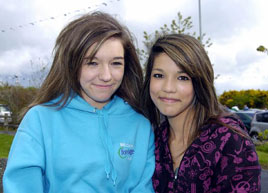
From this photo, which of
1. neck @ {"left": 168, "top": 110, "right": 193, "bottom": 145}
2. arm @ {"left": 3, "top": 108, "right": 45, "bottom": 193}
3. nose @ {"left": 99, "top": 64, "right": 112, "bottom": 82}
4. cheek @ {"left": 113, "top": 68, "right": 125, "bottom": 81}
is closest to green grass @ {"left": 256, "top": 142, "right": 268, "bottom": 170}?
neck @ {"left": 168, "top": 110, "right": 193, "bottom": 145}

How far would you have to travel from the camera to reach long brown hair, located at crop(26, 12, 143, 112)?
206cm

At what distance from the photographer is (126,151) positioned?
2.17 m

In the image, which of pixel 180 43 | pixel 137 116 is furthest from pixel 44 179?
pixel 180 43

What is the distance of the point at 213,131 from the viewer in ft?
6.82

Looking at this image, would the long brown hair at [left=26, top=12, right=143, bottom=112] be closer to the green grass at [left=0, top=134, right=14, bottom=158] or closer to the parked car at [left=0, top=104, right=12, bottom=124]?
the green grass at [left=0, top=134, right=14, bottom=158]

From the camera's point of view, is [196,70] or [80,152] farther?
[196,70]

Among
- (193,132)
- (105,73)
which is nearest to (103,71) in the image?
(105,73)

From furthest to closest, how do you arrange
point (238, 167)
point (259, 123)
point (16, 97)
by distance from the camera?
point (16, 97)
point (259, 123)
point (238, 167)

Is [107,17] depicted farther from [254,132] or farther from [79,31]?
[254,132]

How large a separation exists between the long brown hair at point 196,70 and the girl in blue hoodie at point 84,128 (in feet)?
1.06

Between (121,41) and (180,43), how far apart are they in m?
0.43

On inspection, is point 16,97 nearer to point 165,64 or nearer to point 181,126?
point 181,126

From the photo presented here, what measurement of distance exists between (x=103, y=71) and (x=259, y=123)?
11.5 metres

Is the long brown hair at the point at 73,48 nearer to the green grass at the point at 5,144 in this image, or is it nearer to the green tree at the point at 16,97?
the green grass at the point at 5,144
